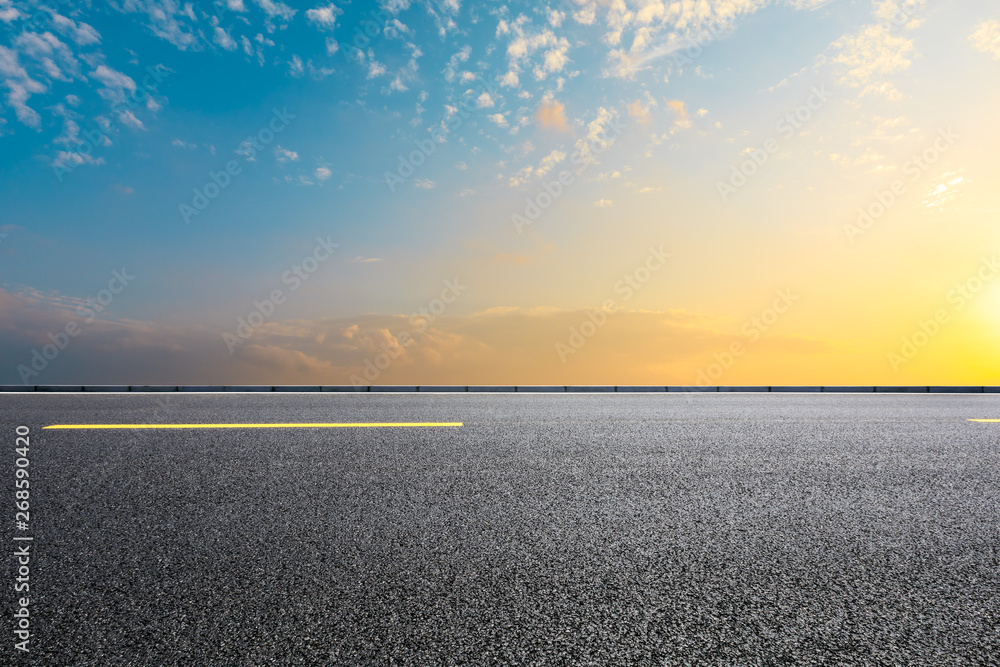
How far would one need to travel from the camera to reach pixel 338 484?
3.91m

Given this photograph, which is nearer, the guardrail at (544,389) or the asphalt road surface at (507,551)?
the asphalt road surface at (507,551)

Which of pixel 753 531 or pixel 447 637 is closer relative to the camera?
pixel 447 637

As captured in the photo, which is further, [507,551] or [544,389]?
[544,389]

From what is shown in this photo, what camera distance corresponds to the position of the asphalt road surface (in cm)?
196

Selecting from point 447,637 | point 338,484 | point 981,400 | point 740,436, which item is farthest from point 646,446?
point 981,400

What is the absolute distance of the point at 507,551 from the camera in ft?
8.87

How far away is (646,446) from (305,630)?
12.8 ft

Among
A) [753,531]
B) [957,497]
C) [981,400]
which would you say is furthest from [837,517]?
[981,400]

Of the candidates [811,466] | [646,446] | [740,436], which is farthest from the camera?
[740,436]

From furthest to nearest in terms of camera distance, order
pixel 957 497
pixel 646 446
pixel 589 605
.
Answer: pixel 646 446 < pixel 957 497 < pixel 589 605

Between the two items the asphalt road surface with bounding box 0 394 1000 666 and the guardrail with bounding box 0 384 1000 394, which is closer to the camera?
the asphalt road surface with bounding box 0 394 1000 666

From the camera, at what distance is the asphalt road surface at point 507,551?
196cm

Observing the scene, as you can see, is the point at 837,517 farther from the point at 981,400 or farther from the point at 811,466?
the point at 981,400

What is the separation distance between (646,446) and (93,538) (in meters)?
4.29
